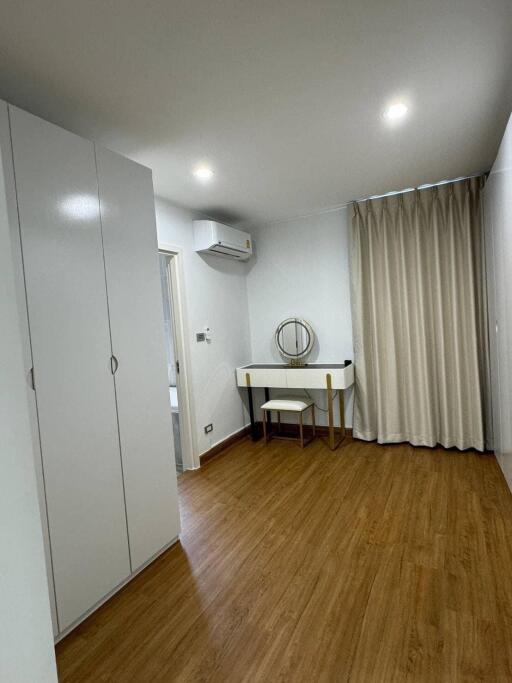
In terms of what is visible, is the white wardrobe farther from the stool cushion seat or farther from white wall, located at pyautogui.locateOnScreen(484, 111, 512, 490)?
white wall, located at pyautogui.locateOnScreen(484, 111, 512, 490)

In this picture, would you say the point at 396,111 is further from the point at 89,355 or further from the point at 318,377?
the point at 318,377

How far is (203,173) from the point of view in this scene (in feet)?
9.06

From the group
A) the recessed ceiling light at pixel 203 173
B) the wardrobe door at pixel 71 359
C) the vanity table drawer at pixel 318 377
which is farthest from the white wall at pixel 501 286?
the wardrobe door at pixel 71 359

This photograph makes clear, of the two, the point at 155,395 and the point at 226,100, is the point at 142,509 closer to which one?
the point at 155,395

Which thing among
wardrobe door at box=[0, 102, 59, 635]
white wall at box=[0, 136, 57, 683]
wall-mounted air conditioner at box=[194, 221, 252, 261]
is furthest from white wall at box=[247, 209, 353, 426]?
white wall at box=[0, 136, 57, 683]

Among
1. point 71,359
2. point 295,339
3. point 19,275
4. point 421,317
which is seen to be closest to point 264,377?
point 295,339

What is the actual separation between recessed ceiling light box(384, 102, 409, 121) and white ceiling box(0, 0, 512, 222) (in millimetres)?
58

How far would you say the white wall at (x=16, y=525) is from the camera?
2.20 feet

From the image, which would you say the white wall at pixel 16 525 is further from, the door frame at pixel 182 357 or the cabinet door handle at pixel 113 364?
the door frame at pixel 182 357

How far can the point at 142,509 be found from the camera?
2098 mm

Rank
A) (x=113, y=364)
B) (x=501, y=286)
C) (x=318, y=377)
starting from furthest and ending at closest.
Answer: (x=318, y=377), (x=501, y=286), (x=113, y=364)

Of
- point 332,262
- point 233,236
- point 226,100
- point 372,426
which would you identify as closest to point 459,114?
point 226,100

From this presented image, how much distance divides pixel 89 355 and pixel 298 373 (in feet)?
7.86

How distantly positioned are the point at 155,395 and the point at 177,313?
1356mm
